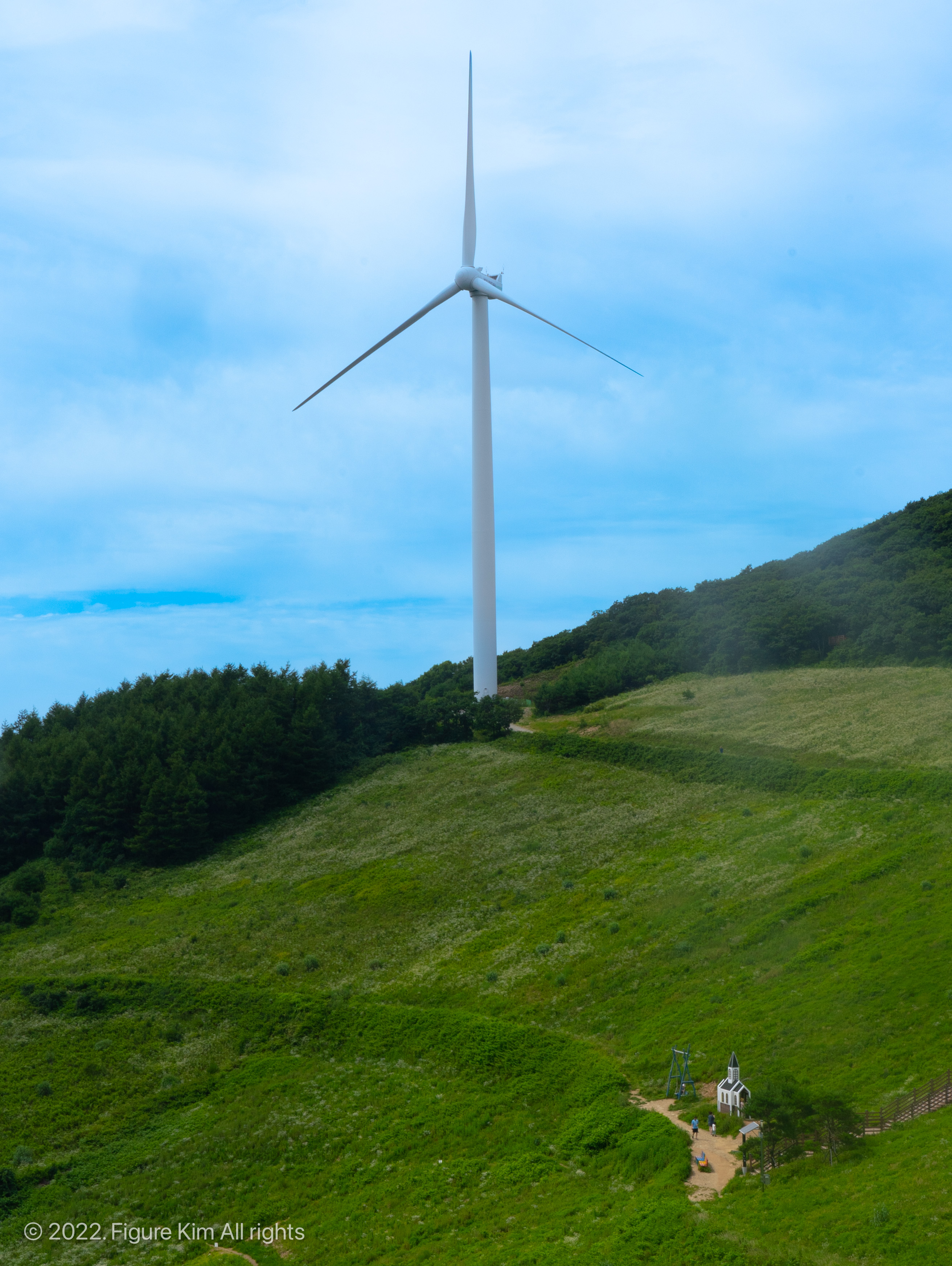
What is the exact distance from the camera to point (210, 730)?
3445 inches

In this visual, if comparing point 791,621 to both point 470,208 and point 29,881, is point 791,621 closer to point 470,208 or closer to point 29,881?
point 470,208

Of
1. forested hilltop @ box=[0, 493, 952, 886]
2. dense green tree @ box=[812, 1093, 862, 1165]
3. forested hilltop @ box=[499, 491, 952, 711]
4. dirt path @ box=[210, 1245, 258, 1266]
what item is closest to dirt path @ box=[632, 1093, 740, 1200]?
dense green tree @ box=[812, 1093, 862, 1165]

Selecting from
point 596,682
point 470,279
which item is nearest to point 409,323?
point 470,279

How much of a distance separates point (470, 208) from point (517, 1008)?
205 ft

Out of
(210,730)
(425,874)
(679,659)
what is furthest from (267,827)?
(679,659)

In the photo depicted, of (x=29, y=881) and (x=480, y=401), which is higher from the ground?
(x=480, y=401)

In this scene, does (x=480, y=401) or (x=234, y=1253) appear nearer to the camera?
(x=234, y=1253)

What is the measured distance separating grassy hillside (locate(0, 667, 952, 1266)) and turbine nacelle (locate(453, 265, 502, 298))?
39084mm

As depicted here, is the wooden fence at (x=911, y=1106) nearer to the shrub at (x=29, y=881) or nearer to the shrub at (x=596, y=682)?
the shrub at (x=29, y=881)

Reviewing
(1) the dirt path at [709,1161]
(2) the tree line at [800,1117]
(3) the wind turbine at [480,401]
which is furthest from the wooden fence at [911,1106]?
(3) the wind turbine at [480,401]

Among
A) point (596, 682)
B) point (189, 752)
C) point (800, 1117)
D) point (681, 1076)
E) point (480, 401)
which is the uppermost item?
point (480, 401)

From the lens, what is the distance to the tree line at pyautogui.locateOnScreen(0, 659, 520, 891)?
79562mm

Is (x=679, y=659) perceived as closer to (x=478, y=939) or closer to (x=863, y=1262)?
(x=478, y=939)

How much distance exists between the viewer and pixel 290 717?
8969 centimetres
